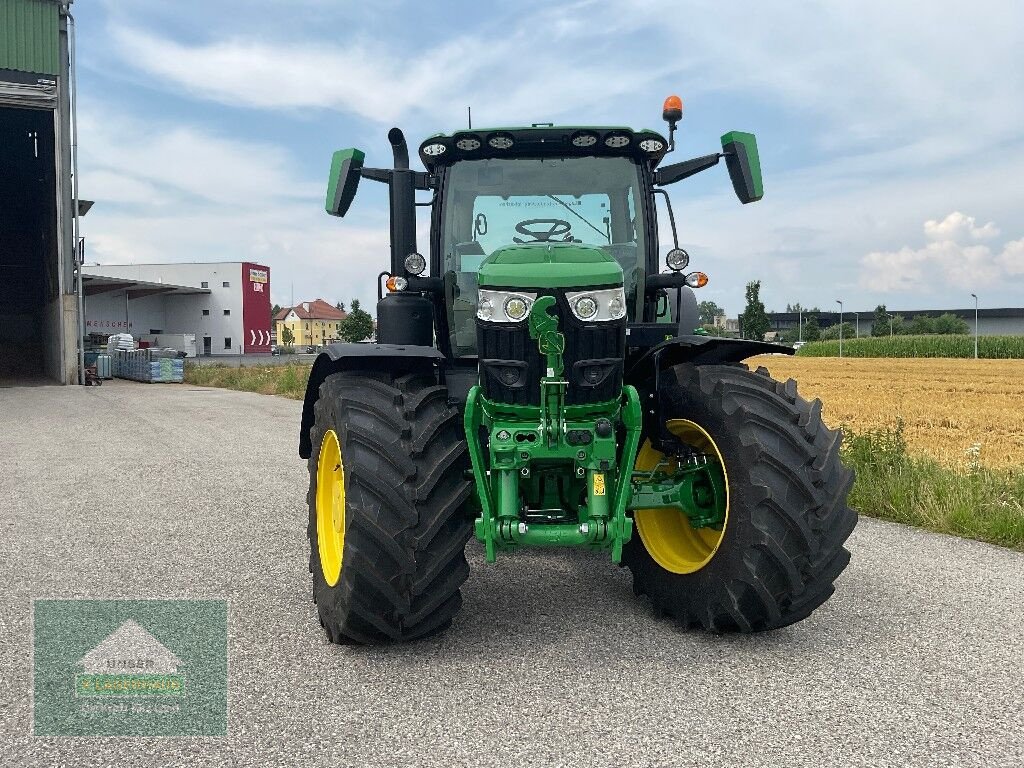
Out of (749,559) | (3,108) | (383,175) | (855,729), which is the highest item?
(3,108)

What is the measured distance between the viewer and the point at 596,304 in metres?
3.33

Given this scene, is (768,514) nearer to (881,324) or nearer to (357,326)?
(357,326)

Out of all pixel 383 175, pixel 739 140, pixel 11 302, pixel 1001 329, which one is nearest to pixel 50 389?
pixel 11 302

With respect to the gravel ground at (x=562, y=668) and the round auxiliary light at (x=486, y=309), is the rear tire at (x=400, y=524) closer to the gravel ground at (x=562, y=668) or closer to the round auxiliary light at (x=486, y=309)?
the gravel ground at (x=562, y=668)

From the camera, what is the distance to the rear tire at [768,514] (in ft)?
10.8

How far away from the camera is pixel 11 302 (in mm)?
34531

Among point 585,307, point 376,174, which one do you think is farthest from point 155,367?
point 585,307

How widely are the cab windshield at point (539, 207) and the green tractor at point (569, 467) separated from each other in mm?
493

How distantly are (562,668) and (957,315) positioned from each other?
386ft

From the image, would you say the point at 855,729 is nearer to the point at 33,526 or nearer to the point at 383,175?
the point at 383,175

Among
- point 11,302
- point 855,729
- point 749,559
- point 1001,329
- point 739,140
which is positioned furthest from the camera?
point 1001,329

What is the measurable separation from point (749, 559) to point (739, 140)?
2.25 m

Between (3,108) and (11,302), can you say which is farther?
(11,302)

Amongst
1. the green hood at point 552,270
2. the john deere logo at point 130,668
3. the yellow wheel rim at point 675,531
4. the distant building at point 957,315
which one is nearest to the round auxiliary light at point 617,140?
the green hood at point 552,270
